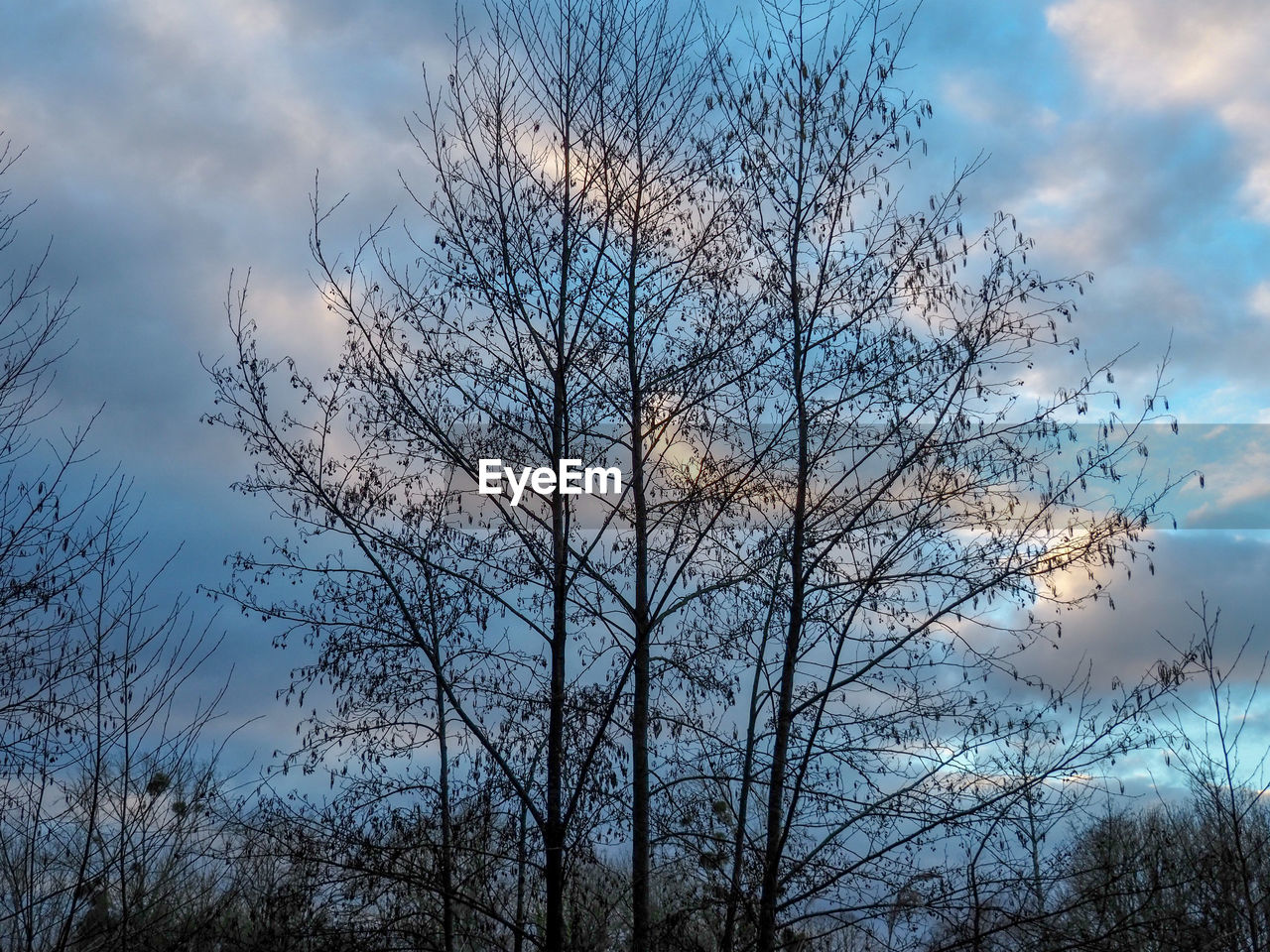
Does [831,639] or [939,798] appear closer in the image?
[939,798]

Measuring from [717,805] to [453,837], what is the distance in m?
2.12

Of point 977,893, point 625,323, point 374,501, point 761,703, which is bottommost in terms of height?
point 977,893

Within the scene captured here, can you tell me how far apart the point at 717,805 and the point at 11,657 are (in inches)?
229

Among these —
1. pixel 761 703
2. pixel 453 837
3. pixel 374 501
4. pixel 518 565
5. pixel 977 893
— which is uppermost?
pixel 374 501

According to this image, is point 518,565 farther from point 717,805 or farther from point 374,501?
point 717,805

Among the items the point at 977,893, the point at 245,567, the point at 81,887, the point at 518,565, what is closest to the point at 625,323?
the point at 518,565

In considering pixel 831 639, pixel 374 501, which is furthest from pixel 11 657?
pixel 831 639

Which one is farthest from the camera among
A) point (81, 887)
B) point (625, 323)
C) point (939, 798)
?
point (625, 323)

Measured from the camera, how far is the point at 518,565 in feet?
29.7

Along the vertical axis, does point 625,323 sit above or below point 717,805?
above

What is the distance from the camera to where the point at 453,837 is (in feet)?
27.2

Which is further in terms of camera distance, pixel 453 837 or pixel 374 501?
pixel 374 501

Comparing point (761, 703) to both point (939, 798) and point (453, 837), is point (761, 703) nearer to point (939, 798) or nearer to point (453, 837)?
point (939, 798)

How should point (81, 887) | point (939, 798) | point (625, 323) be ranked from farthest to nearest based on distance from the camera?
point (625, 323), point (939, 798), point (81, 887)
